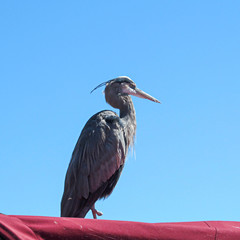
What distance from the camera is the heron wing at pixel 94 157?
5441 millimetres

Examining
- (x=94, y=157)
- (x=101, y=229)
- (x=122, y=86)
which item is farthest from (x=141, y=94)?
(x=101, y=229)

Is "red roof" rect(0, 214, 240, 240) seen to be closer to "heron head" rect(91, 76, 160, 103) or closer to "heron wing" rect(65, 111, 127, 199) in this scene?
Answer: "heron wing" rect(65, 111, 127, 199)

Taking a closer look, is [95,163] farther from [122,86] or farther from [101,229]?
[101,229]

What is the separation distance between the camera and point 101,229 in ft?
4.73

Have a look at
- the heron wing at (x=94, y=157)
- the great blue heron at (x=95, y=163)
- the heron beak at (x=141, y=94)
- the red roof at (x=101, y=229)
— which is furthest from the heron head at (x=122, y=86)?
the red roof at (x=101, y=229)

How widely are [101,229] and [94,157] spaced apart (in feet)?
13.4

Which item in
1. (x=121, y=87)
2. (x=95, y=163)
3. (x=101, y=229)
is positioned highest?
(x=121, y=87)

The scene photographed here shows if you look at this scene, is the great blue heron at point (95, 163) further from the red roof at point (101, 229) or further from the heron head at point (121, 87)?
Answer: the red roof at point (101, 229)

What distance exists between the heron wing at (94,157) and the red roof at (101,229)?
12.6 feet

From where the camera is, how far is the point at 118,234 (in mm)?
1463

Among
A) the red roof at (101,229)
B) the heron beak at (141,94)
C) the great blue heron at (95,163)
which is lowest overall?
the red roof at (101,229)

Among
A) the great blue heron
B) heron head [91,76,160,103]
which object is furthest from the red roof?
heron head [91,76,160,103]

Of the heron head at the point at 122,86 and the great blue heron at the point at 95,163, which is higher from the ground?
the heron head at the point at 122,86

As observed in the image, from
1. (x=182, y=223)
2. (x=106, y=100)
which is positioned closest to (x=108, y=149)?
(x=106, y=100)
